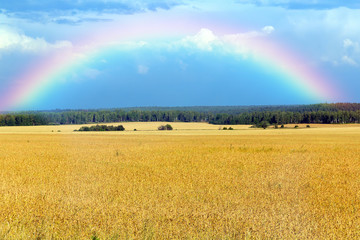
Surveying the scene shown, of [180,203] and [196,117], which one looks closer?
[180,203]

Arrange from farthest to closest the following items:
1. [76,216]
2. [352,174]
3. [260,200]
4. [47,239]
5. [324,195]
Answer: [352,174] < [324,195] < [260,200] < [76,216] < [47,239]

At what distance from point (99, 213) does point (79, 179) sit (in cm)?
536

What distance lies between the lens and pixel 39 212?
9.23m

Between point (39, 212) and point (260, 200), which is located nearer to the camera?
point (39, 212)

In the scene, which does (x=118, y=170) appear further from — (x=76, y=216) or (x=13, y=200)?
(x=76, y=216)

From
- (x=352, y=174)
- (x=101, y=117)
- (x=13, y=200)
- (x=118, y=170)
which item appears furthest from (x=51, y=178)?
(x=101, y=117)

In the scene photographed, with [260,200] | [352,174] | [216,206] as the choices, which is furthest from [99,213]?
[352,174]

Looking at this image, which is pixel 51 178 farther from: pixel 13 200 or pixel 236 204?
pixel 236 204

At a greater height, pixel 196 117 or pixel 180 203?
pixel 196 117

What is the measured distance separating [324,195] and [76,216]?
6497 millimetres

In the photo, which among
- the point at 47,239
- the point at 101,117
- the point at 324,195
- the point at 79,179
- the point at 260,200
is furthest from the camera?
the point at 101,117

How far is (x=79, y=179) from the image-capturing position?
14164mm

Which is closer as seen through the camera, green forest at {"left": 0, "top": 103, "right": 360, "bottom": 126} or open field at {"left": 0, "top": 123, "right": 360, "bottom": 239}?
open field at {"left": 0, "top": 123, "right": 360, "bottom": 239}

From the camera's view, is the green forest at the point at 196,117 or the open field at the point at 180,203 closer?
the open field at the point at 180,203
